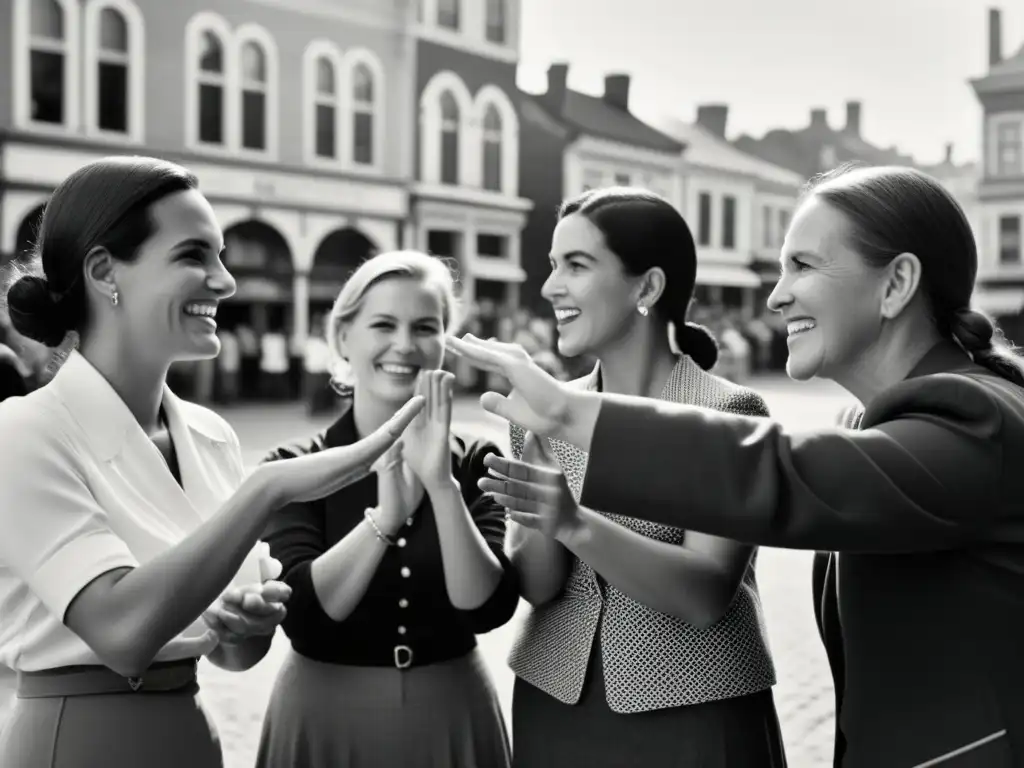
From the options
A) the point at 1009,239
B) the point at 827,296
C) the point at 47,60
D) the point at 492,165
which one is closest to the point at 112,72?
the point at 47,60

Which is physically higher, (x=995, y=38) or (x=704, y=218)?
(x=995, y=38)

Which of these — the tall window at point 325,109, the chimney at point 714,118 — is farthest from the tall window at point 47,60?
the chimney at point 714,118

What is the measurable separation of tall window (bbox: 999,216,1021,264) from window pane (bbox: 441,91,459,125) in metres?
15.9

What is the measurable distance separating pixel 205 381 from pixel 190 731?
16.7 metres

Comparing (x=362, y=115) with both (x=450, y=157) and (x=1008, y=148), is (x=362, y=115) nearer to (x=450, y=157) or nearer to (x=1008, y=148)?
(x=450, y=157)

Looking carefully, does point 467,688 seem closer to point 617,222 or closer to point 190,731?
point 190,731

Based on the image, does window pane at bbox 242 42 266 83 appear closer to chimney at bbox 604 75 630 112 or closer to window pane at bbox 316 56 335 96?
window pane at bbox 316 56 335 96

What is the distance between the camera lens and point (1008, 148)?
31.5m

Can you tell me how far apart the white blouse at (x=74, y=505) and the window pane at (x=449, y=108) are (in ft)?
73.9

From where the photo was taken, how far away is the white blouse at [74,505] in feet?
5.75

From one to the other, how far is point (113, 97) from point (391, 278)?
56.7 ft

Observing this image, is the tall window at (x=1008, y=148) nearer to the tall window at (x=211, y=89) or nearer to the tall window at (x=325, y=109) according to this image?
the tall window at (x=325, y=109)

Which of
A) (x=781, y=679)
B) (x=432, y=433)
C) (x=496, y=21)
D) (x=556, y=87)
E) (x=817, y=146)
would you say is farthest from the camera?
(x=817, y=146)

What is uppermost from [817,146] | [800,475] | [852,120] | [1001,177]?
[852,120]
